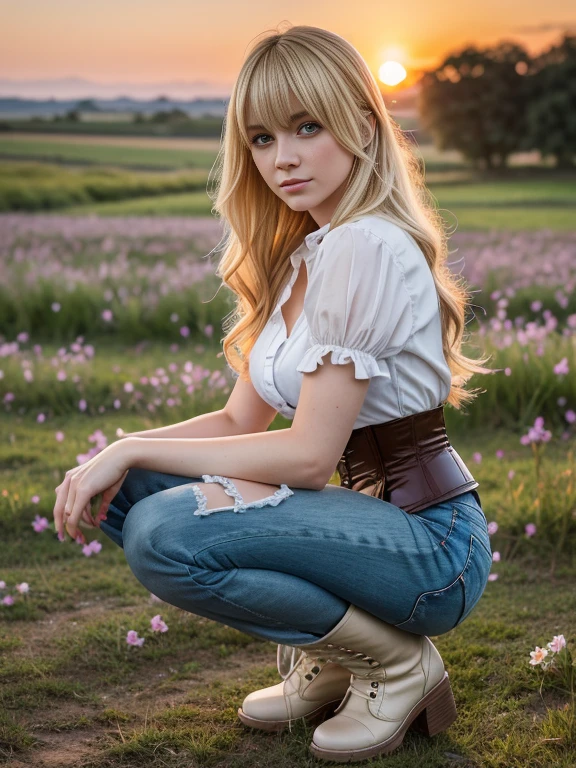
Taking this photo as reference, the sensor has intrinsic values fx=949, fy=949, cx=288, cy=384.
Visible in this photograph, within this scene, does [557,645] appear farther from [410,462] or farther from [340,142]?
[340,142]

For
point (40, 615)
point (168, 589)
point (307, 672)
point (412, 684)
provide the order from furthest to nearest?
point (40, 615), point (307, 672), point (412, 684), point (168, 589)

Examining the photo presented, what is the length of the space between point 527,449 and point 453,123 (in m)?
5.80

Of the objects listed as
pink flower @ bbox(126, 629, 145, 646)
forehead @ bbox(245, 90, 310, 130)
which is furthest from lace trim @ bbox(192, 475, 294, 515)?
pink flower @ bbox(126, 629, 145, 646)

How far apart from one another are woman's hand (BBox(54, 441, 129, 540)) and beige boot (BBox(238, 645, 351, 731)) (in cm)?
69

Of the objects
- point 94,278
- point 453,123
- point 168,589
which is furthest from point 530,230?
point 168,589

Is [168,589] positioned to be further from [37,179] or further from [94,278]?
[37,179]

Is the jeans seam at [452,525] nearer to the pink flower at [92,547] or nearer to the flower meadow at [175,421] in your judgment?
the flower meadow at [175,421]

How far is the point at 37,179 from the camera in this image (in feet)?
32.4

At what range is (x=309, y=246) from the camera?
8.11 ft

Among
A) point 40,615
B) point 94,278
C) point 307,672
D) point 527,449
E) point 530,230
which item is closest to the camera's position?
point 307,672

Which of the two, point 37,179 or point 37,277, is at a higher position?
point 37,179

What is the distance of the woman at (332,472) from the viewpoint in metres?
2.16

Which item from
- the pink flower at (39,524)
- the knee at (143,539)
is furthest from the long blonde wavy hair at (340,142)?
the pink flower at (39,524)

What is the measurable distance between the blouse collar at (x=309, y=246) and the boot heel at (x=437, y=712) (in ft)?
3.81
